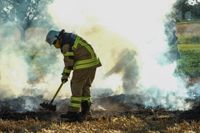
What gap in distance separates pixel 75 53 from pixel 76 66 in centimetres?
25

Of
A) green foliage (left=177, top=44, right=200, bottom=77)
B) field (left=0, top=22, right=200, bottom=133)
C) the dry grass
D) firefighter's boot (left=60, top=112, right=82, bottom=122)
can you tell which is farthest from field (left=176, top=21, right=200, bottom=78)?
the dry grass

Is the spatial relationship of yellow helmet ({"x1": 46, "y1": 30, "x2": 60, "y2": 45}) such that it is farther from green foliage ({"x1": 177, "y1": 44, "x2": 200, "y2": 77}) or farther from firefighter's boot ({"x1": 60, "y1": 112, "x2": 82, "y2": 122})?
green foliage ({"x1": 177, "y1": 44, "x2": 200, "y2": 77})

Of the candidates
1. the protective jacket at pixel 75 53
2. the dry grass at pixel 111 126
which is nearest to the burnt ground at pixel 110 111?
the dry grass at pixel 111 126

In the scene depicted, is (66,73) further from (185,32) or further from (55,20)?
(185,32)

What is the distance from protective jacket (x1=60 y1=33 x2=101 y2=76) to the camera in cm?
1088

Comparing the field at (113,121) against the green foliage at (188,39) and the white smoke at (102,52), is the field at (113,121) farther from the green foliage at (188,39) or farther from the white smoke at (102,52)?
the green foliage at (188,39)

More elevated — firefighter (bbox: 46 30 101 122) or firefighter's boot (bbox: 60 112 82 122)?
firefighter (bbox: 46 30 101 122)

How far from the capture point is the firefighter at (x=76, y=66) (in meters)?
10.9

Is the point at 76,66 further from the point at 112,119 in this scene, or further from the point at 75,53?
the point at 112,119

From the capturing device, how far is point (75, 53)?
11.1 meters

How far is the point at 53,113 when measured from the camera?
39.0 feet

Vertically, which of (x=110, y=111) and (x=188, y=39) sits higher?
(x=188, y=39)

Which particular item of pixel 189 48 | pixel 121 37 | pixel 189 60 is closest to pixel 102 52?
pixel 121 37

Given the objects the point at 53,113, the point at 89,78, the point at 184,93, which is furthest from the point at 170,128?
the point at 184,93
